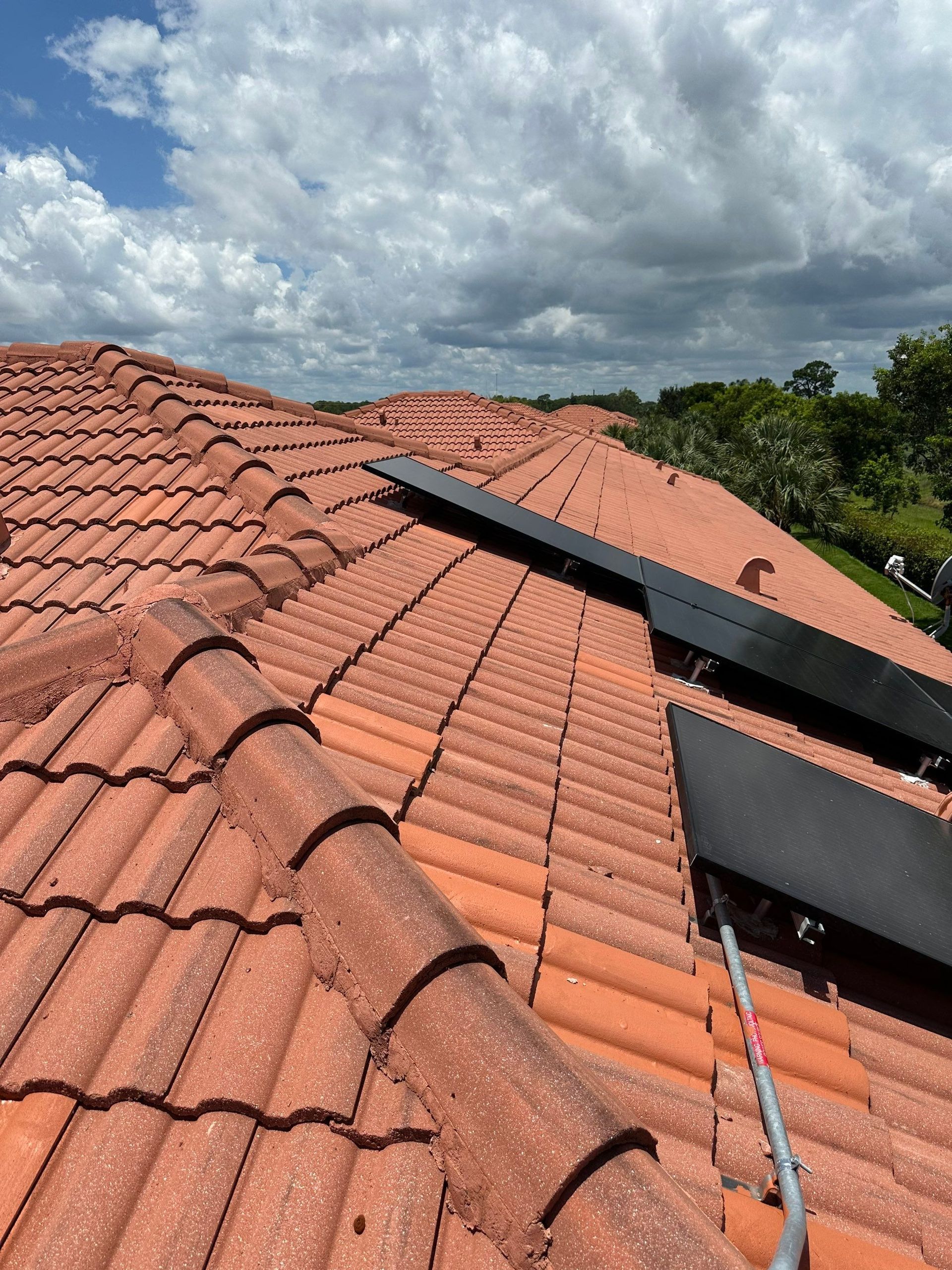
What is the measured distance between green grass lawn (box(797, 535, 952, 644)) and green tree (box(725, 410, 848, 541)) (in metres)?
1.57

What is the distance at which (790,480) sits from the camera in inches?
1056

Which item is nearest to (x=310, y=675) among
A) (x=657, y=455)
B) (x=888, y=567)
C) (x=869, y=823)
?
(x=869, y=823)

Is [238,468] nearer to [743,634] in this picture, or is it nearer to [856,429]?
[743,634]

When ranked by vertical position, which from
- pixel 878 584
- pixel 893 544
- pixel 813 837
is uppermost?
pixel 813 837

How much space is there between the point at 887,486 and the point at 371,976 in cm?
5028

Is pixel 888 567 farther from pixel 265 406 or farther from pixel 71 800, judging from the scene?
pixel 71 800

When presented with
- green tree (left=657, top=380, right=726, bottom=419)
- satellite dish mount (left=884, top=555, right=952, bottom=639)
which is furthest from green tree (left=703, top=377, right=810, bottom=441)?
satellite dish mount (left=884, top=555, right=952, bottom=639)

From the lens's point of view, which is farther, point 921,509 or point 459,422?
point 921,509

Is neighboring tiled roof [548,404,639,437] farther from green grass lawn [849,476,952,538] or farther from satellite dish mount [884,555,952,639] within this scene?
satellite dish mount [884,555,952,639]

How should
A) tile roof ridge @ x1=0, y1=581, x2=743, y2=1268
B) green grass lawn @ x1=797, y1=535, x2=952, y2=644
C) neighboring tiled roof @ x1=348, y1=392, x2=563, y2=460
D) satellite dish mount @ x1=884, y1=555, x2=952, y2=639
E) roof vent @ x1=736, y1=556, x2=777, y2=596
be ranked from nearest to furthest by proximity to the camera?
tile roof ridge @ x1=0, y1=581, x2=743, y2=1268 < roof vent @ x1=736, y1=556, x2=777, y2=596 < satellite dish mount @ x1=884, y1=555, x2=952, y2=639 < neighboring tiled roof @ x1=348, y1=392, x2=563, y2=460 < green grass lawn @ x1=797, y1=535, x2=952, y2=644

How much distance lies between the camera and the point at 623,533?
10914 mm

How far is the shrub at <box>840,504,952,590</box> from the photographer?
33844 millimetres

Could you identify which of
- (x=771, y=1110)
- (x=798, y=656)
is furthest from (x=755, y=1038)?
(x=798, y=656)

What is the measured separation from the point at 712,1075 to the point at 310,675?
258 centimetres
